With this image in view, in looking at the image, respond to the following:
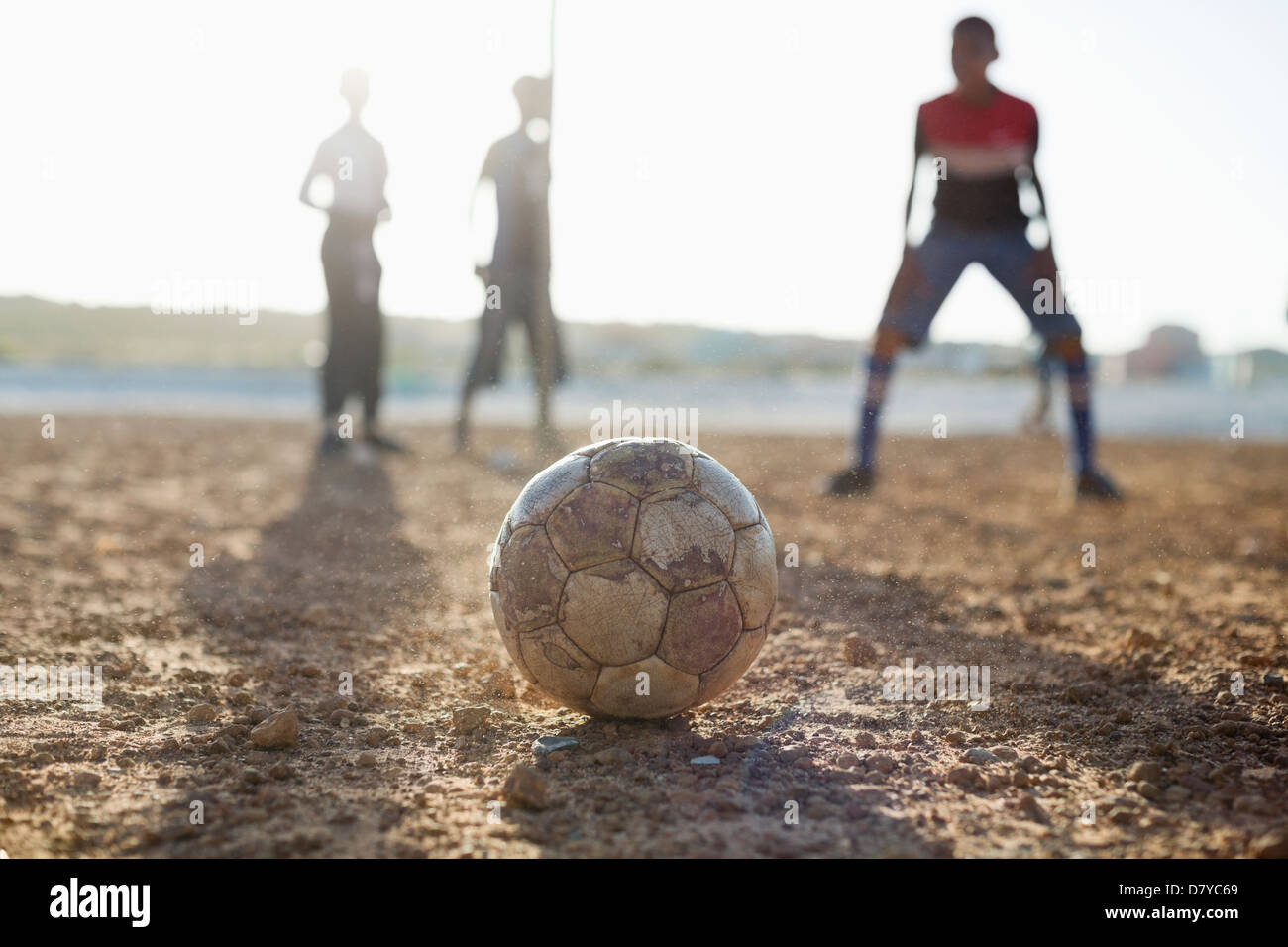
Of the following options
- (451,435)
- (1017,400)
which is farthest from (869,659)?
(1017,400)

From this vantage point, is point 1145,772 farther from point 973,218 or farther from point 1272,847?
point 973,218

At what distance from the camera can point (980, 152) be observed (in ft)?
18.3

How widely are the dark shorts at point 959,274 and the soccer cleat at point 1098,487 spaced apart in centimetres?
102

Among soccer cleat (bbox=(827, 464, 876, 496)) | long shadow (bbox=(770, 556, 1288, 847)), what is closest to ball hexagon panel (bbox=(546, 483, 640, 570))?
long shadow (bbox=(770, 556, 1288, 847))

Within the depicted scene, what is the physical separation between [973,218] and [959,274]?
307mm

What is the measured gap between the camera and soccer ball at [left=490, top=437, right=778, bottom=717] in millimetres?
2922

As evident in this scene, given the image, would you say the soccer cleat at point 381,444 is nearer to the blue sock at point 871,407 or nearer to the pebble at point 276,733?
the blue sock at point 871,407

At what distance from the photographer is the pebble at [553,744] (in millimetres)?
2990

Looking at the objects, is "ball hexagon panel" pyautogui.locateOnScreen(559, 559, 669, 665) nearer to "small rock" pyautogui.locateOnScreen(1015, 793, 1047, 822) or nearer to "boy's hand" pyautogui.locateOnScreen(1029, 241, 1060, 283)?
"small rock" pyautogui.locateOnScreen(1015, 793, 1047, 822)

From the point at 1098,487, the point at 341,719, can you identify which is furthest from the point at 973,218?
the point at 341,719

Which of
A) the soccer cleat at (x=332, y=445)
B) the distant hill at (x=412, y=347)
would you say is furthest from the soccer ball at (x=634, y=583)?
the distant hill at (x=412, y=347)
